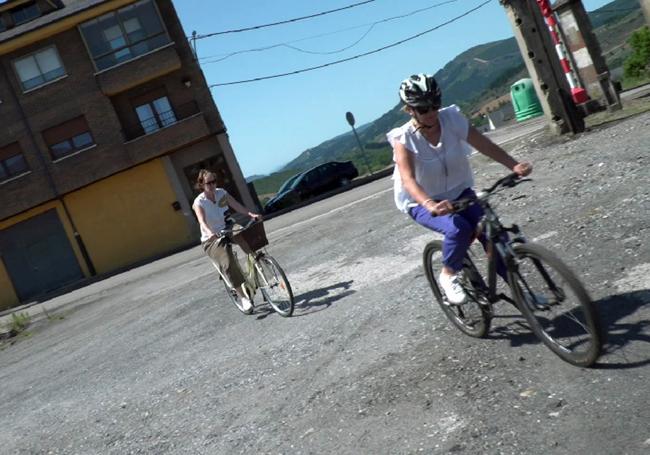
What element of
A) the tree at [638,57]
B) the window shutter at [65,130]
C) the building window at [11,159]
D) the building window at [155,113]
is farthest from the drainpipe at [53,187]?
the tree at [638,57]

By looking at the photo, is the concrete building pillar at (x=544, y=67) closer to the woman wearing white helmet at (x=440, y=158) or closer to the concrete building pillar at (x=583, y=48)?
the concrete building pillar at (x=583, y=48)

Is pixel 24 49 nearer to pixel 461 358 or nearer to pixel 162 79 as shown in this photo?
pixel 162 79

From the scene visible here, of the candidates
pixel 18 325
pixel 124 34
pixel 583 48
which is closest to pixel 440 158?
pixel 583 48

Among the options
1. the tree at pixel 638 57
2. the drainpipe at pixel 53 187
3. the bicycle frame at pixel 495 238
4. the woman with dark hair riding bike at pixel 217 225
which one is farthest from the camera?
the drainpipe at pixel 53 187

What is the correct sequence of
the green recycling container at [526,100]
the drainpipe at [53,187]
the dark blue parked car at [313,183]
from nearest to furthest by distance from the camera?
the green recycling container at [526,100] → the dark blue parked car at [313,183] → the drainpipe at [53,187]

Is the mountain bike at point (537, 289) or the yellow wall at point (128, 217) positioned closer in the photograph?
the mountain bike at point (537, 289)

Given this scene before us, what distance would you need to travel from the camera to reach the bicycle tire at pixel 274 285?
315 inches

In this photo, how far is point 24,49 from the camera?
32719 mm

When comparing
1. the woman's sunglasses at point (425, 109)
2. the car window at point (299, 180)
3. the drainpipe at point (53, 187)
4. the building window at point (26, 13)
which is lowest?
the woman's sunglasses at point (425, 109)

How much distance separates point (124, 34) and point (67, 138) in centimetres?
564

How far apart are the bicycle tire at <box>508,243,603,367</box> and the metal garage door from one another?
31602 mm

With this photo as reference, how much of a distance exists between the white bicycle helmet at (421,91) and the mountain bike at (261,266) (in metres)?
3.90

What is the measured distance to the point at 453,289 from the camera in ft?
16.1

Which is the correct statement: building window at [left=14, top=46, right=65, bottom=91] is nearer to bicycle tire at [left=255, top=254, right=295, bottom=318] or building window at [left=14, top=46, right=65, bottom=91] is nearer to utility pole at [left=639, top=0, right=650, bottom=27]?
utility pole at [left=639, top=0, right=650, bottom=27]
